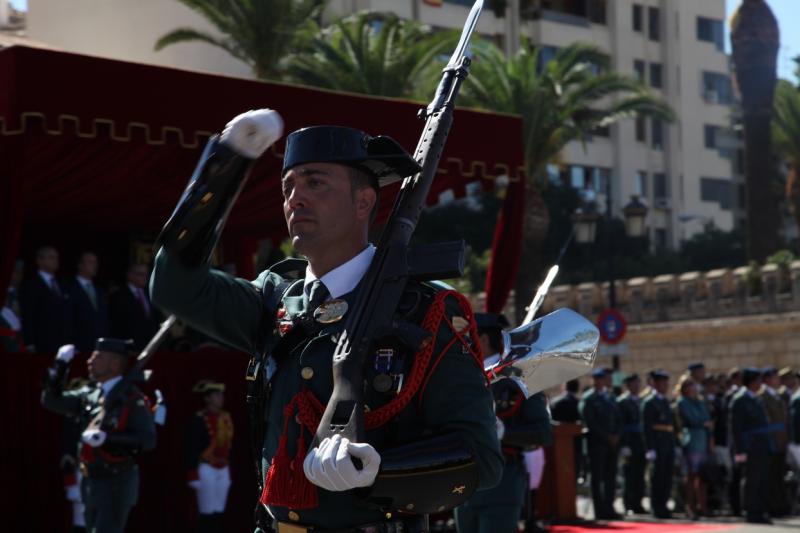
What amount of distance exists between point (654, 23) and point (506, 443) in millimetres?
55980

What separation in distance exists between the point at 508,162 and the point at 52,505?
18.3ft

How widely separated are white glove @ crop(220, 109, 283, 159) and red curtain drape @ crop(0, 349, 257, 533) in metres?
8.20

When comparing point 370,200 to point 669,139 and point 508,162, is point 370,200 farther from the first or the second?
point 669,139

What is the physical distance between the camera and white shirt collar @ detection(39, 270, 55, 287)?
12.2 metres

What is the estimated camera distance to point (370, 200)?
12.6 feet

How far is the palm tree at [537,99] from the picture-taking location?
3011 centimetres

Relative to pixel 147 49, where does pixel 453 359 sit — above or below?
below

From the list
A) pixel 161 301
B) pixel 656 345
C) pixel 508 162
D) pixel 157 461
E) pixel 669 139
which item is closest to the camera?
pixel 161 301

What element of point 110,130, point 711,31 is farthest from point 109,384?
point 711,31

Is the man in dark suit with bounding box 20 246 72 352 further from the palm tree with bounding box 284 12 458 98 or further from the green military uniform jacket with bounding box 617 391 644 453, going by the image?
the palm tree with bounding box 284 12 458 98

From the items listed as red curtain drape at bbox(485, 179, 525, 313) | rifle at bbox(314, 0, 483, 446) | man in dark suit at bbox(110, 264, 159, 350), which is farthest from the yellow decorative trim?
rifle at bbox(314, 0, 483, 446)

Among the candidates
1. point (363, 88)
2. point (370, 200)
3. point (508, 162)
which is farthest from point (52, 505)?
point (363, 88)

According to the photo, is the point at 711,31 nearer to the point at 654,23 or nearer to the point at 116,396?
the point at 654,23

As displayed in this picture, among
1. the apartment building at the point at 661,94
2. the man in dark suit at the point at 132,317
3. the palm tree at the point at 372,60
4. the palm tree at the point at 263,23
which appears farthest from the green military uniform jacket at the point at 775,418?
the apartment building at the point at 661,94
